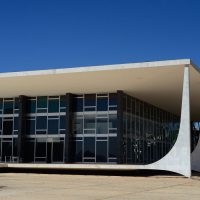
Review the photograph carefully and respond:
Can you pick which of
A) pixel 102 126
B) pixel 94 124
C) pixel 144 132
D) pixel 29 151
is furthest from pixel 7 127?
pixel 144 132

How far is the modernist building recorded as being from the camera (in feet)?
90.3

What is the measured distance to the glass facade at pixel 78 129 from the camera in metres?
31.5

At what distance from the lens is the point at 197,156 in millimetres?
28219

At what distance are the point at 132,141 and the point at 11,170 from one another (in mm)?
9364

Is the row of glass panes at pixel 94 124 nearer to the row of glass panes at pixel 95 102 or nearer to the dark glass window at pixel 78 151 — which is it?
the row of glass panes at pixel 95 102

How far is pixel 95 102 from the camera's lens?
106ft

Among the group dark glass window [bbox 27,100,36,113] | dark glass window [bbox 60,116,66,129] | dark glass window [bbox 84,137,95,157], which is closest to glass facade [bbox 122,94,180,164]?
dark glass window [bbox 84,137,95,157]

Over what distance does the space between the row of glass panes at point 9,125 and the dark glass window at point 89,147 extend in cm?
617

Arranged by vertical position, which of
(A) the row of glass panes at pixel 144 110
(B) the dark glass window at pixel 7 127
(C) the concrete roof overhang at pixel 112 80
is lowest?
(B) the dark glass window at pixel 7 127

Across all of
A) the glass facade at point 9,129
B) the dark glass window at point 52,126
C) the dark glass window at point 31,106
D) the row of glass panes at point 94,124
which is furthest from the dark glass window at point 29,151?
the row of glass panes at point 94,124

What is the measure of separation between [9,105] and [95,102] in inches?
310

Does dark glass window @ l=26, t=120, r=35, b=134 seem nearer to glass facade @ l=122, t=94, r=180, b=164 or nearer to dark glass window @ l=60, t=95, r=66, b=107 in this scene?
dark glass window @ l=60, t=95, r=66, b=107

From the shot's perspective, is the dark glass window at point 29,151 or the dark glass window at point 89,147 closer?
the dark glass window at point 89,147

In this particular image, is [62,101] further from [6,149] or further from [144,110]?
[144,110]
